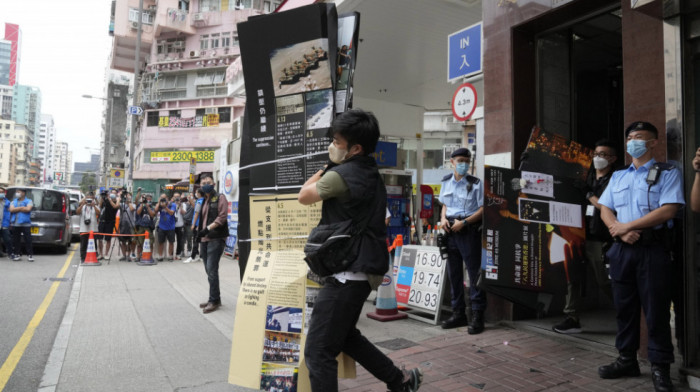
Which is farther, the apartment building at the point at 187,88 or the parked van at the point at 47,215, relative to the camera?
the apartment building at the point at 187,88

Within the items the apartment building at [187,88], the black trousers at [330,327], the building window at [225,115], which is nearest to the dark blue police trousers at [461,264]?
the black trousers at [330,327]

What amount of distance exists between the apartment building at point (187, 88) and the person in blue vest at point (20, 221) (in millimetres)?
27677

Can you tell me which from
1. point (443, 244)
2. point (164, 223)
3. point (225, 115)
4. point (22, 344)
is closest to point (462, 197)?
point (443, 244)

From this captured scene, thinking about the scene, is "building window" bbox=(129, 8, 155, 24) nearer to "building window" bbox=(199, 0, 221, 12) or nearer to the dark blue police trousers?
"building window" bbox=(199, 0, 221, 12)

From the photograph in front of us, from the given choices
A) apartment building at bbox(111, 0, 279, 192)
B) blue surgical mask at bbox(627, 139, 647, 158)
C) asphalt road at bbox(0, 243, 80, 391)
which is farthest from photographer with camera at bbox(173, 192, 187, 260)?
apartment building at bbox(111, 0, 279, 192)

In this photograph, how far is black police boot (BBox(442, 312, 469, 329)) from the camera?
5.32 meters

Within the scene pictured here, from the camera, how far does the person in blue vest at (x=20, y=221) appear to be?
470 inches

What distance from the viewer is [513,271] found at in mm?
4445

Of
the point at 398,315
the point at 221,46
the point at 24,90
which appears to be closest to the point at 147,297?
the point at 398,315

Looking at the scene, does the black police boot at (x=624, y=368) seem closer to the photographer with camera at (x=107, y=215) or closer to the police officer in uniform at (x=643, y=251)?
the police officer in uniform at (x=643, y=251)

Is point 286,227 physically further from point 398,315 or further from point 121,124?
point 121,124

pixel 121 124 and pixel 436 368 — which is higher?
pixel 121 124

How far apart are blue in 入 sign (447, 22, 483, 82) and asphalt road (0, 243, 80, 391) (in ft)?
19.9

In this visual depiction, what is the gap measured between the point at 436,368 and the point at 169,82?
44.3m
